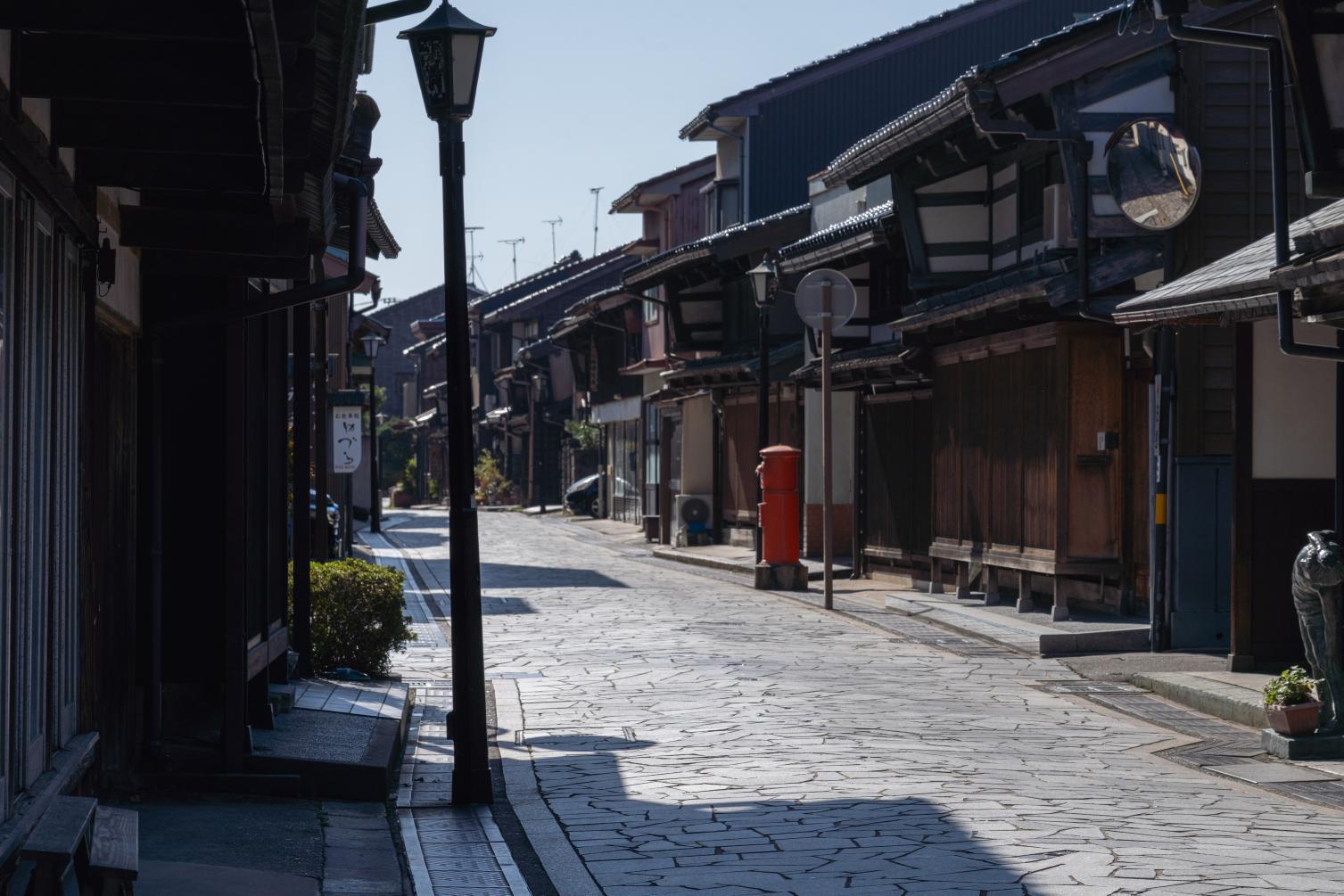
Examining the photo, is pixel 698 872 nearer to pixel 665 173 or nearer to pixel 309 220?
pixel 309 220

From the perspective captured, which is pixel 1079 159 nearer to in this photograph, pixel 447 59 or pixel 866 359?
pixel 866 359

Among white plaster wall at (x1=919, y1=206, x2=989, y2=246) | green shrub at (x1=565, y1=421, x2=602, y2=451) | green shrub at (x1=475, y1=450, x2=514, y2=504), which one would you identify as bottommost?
green shrub at (x1=475, y1=450, x2=514, y2=504)

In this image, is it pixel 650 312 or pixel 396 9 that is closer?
pixel 396 9

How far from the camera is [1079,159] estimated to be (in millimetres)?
17844

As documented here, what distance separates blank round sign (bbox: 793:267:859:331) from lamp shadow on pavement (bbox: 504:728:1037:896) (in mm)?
11755

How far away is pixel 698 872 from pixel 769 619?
12.8m

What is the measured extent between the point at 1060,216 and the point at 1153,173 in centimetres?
304

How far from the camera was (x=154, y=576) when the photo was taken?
9.19 metres

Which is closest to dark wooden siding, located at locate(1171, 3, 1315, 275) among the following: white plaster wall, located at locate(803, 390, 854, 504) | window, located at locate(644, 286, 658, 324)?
white plaster wall, located at locate(803, 390, 854, 504)

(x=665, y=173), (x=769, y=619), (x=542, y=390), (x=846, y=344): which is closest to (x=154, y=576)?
(x=769, y=619)

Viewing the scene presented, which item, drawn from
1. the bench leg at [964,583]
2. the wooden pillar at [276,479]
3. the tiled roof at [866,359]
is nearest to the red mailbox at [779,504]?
the tiled roof at [866,359]

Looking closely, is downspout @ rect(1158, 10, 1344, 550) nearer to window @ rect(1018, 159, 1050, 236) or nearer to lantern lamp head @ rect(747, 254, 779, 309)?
window @ rect(1018, 159, 1050, 236)

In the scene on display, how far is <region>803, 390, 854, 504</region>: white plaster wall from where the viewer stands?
30.1m

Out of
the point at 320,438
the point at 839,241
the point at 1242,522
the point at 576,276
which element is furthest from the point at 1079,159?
the point at 576,276
